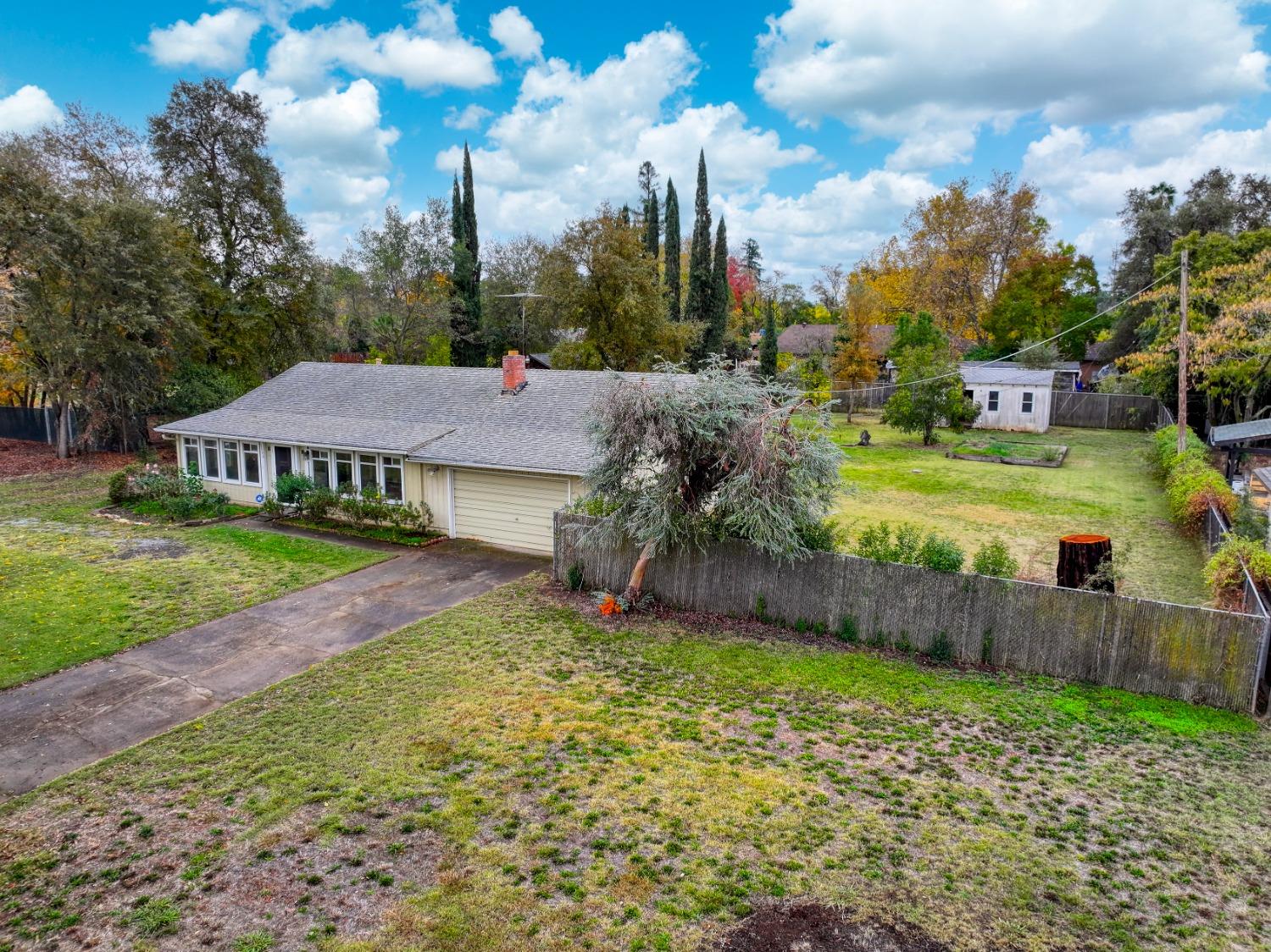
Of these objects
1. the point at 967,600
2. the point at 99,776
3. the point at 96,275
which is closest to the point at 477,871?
the point at 99,776

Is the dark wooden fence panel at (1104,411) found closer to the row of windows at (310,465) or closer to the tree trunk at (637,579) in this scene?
the tree trunk at (637,579)

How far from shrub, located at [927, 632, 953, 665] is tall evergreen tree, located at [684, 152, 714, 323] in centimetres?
3427

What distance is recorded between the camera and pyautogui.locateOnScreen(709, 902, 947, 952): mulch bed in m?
5.34

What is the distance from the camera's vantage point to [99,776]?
784 centimetres

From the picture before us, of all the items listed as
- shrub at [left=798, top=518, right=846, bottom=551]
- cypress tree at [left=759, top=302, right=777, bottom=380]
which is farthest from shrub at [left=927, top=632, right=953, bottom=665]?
cypress tree at [left=759, top=302, right=777, bottom=380]

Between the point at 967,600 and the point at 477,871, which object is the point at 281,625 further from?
the point at 967,600

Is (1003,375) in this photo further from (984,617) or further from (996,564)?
(984,617)

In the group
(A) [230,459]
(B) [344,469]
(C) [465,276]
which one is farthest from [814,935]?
(C) [465,276]

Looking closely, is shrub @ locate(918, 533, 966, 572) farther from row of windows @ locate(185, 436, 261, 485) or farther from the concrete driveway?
row of windows @ locate(185, 436, 261, 485)

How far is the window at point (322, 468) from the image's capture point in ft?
64.6

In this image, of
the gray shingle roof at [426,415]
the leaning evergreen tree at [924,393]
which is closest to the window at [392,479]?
the gray shingle roof at [426,415]

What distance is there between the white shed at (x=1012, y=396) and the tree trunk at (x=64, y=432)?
4001cm

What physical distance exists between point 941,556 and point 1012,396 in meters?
29.8

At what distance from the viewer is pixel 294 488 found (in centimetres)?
1953
